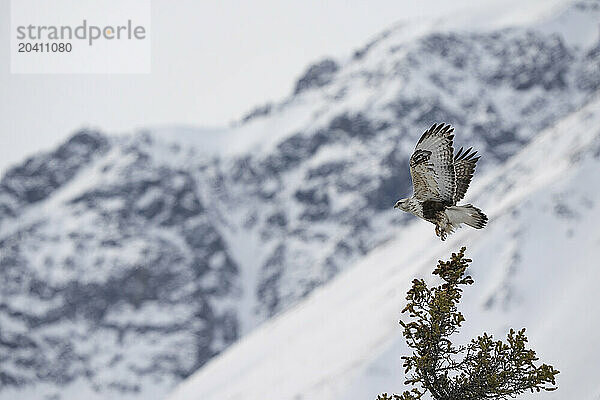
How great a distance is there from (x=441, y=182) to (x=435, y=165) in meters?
0.26

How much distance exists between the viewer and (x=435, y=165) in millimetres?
12430

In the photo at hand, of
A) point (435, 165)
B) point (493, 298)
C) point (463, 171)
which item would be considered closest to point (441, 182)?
point (435, 165)

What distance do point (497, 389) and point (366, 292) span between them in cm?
9377

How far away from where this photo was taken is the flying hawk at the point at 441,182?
1231 cm

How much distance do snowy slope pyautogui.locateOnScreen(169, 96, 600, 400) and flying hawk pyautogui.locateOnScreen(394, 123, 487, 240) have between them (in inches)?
2169

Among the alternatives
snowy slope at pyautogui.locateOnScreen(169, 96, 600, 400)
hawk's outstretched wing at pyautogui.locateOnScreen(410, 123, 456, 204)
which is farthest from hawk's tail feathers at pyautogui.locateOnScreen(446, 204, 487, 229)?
snowy slope at pyautogui.locateOnScreen(169, 96, 600, 400)

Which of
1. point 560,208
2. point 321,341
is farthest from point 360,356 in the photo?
point 560,208

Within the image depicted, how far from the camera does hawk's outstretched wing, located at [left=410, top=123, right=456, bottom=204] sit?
12289 millimetres

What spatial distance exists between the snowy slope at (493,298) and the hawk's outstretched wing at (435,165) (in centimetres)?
5535

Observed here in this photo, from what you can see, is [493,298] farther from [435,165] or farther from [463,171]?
[435,165]

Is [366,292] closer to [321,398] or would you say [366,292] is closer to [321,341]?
[321,341]

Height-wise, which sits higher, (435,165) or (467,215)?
(435,165)

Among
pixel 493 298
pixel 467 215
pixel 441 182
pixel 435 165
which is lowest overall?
pixel 467 215

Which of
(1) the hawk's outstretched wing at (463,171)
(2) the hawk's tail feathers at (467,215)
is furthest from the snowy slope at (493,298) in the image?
(2) the hawk's tail feathers at (467,215)
